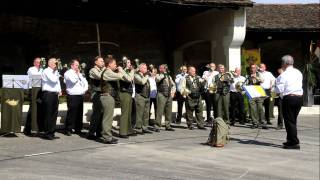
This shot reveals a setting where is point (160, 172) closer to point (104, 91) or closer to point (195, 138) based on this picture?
point (104, 91)

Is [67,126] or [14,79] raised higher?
[14,79]

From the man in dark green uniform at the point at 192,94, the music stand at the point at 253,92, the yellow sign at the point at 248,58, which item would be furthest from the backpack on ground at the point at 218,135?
the yellow sign at the point at 248,58

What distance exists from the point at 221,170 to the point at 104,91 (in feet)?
10.8

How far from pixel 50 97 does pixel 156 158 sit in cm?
304

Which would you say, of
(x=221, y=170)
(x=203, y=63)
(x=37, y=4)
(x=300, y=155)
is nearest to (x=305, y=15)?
(x=203, y=63)

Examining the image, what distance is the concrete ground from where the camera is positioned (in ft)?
24.2

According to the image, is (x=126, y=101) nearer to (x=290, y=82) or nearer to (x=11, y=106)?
(x=11, y=106)

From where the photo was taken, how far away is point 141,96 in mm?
11586

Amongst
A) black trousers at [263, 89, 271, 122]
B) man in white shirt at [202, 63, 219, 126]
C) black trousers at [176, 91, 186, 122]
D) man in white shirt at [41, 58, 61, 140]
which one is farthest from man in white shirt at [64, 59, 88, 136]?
black trousers at [263, 89, 271, 122]

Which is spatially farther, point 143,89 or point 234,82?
point 234,82

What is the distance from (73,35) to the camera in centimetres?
1823

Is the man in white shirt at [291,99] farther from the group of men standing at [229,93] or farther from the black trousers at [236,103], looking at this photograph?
the black trousers at [236,103]

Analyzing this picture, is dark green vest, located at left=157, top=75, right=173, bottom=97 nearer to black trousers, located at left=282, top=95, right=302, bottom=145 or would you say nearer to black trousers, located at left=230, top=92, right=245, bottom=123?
black trousers, located at left=230, top=92, right=245, bottom=123

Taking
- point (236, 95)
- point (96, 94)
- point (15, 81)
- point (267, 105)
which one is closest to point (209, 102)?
point (236, 95)
